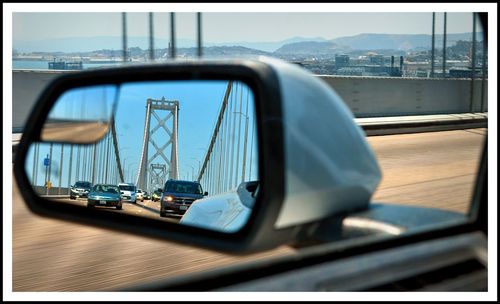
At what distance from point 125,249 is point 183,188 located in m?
2.69

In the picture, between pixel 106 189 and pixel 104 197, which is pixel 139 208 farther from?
pixel 106 189

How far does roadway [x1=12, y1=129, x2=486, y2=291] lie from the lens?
149 inches

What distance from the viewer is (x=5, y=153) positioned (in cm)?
321

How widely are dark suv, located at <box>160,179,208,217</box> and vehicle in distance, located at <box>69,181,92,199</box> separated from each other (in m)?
0.29

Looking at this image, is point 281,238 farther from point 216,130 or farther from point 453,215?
point 453,215

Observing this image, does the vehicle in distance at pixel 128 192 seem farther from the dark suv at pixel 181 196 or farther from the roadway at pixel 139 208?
the dark suv at pixel 181 196

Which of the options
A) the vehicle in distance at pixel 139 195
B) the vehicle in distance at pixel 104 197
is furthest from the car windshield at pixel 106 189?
the vehicle in distance at pixel 139 195

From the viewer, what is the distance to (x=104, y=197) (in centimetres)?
266

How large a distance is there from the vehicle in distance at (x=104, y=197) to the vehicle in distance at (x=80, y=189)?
21 mm

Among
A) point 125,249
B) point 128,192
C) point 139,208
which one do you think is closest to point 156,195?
point 128,192

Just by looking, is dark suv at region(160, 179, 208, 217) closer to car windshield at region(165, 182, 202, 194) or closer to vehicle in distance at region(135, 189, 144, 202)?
car windshield at region(165, 182, 202, 194)

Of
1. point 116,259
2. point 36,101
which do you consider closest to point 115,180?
point 36,101

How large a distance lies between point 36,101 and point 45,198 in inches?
12.6

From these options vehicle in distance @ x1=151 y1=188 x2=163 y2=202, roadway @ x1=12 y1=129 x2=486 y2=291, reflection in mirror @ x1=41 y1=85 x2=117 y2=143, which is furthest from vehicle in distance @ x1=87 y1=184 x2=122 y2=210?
roadway @ x1=12 y1=129 x2=486 y2=291
